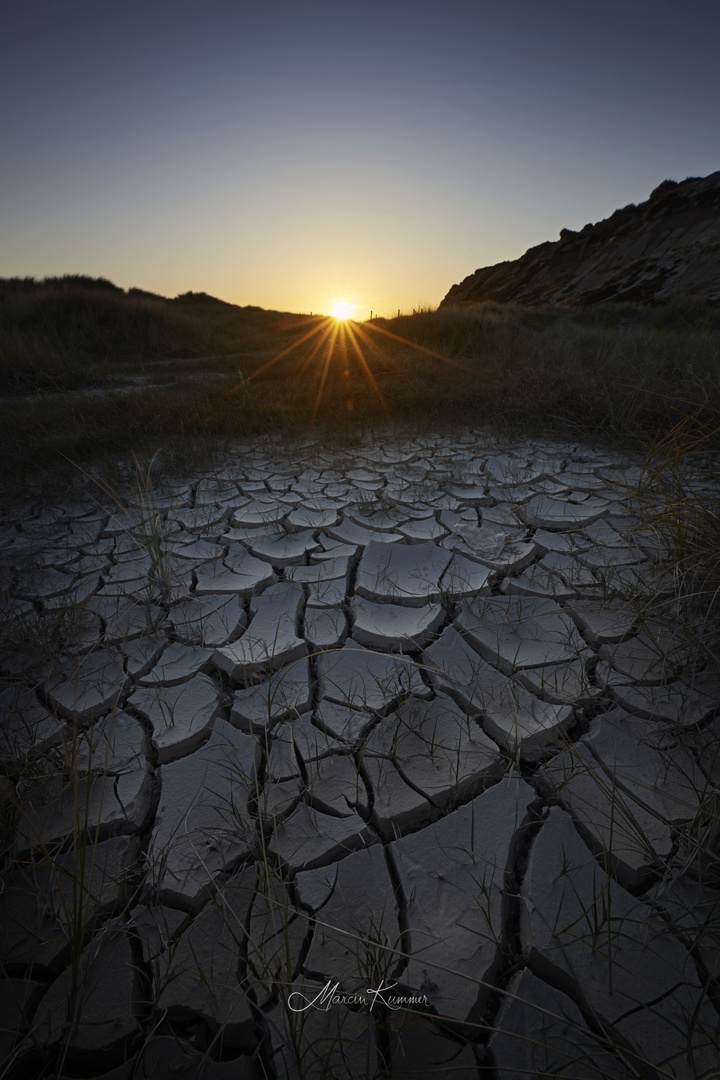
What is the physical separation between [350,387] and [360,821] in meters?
3.99

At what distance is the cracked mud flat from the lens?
60 centimetres

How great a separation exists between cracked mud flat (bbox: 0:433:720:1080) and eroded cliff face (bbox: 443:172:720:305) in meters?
13.2

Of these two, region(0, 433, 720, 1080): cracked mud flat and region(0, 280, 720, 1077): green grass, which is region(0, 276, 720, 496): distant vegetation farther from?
region(0, 433, 720, 1080): cracked mud flat

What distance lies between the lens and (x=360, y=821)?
87cm

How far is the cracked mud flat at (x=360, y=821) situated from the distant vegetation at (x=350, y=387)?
3.68 feet

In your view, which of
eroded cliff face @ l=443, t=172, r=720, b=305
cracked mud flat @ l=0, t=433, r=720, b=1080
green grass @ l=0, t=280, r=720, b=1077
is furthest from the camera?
eroded cliff face @ l=443, t=172, r=720, b=305

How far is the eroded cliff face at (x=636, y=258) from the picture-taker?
12078 mm

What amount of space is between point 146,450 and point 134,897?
8.82ft
